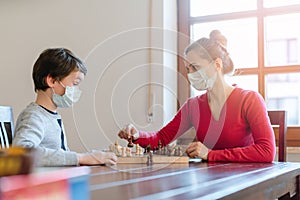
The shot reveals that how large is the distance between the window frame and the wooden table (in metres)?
1.27

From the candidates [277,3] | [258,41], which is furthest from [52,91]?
[277,3]

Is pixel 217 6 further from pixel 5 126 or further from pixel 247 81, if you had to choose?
pixel 5 126

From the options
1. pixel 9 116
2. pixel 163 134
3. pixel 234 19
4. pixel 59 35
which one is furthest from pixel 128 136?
pixel 59 35

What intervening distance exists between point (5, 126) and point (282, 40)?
5.47 ft

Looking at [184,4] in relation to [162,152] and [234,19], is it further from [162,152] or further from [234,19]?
[162,152]

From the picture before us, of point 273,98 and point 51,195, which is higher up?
point 273,98

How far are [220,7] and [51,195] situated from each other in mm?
2570

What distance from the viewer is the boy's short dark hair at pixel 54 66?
5.16ft

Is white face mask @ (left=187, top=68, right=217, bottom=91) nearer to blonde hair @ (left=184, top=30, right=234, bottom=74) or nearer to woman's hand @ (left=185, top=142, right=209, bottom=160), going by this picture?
blonde hair @ (left=184, top=30, right=234, bottom=74)

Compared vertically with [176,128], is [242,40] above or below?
above

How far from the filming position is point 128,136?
1937 millimetres

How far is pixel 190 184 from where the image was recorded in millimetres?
910

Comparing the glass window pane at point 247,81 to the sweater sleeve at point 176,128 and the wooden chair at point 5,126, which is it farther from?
the wooden chair at point 5,126

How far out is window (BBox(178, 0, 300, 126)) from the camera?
255 centimetres
